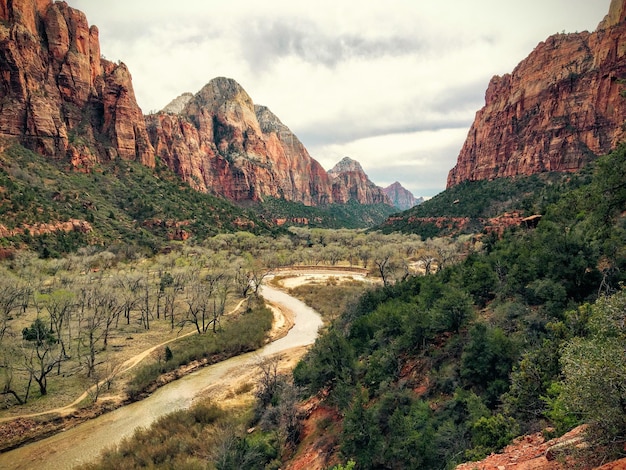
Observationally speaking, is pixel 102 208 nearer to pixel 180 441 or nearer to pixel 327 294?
pixel 327 294

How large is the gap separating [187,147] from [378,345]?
159 m

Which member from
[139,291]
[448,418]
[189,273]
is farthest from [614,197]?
[189,273]

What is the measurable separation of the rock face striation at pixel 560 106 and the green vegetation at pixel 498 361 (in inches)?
3691

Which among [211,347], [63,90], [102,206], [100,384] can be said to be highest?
[63,90]

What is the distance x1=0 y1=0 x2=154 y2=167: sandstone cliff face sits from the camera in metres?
89.1

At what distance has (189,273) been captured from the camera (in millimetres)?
63219

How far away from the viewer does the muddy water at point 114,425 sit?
21.3m

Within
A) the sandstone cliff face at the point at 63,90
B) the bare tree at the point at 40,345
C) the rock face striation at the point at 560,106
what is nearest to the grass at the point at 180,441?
the bare tree at the point at 40,345

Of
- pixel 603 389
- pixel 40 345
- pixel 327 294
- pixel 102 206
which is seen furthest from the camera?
Answer: pixel 102 206

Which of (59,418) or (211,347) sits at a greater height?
(211,347)

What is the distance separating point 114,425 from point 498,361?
88.6 feet

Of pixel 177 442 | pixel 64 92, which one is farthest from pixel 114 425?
pixel 64 92

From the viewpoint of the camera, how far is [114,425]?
82.8 ft

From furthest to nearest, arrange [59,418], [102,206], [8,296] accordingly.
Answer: [102,206], [8,296], [59,418]
